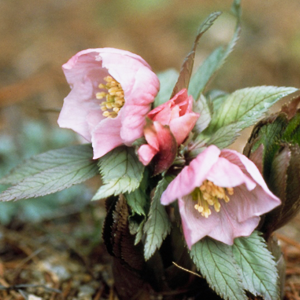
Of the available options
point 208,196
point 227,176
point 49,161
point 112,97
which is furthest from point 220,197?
point 49,161

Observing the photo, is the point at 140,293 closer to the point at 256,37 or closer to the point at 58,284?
the point at 58,284

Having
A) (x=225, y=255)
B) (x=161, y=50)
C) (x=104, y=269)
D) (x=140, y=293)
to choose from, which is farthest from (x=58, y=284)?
(x=161, y=50)

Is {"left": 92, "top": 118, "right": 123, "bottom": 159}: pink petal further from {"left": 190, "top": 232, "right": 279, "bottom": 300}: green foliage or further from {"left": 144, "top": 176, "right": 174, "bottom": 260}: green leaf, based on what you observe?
{"left": 190, "top": 232, "right": 279, "bottom": 300}: green foliage

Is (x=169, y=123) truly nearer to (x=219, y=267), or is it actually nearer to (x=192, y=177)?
(x=192, y=177)

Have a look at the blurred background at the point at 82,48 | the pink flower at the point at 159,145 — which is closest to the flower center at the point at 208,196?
the pink flower at the point at 159,145

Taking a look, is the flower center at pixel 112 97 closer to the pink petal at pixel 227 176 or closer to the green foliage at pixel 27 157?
the pink petal at pixel 227 176

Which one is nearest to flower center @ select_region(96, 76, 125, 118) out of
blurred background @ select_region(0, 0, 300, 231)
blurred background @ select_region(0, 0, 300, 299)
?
blurred background @ select_region(0, 0, 300, 299)
